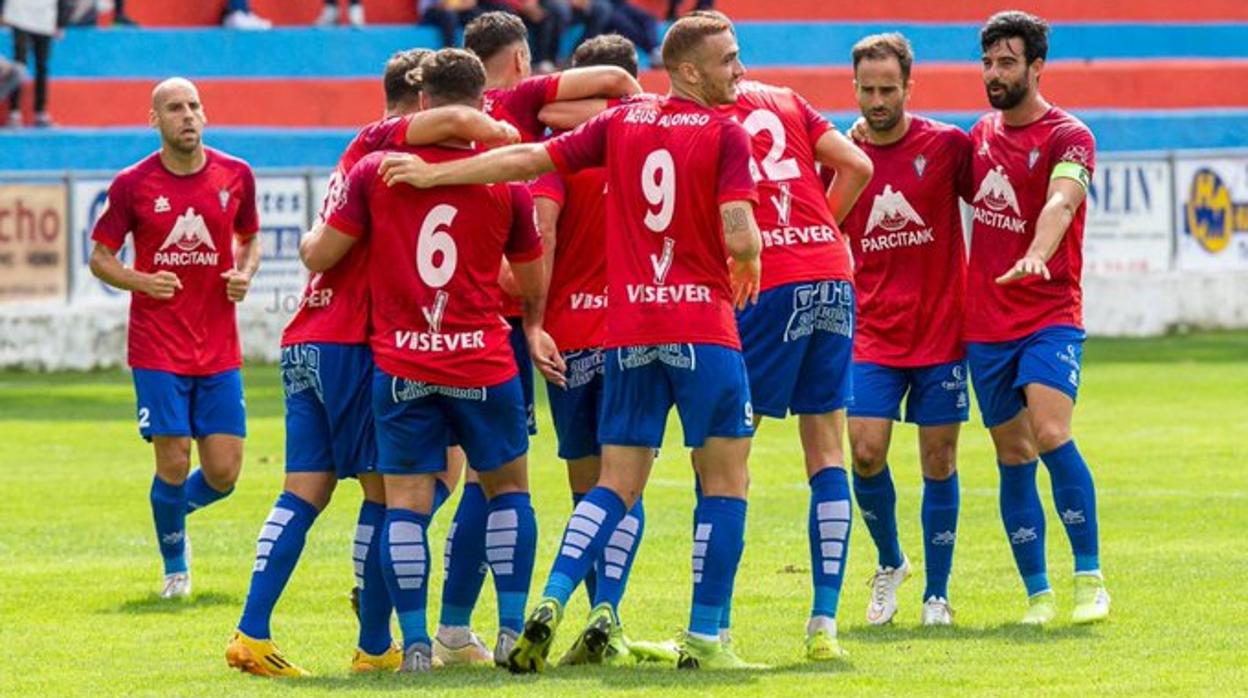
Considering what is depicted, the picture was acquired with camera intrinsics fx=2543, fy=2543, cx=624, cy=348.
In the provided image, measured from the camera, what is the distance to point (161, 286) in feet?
40.2

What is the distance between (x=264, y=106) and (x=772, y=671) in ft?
Answer: 76.3

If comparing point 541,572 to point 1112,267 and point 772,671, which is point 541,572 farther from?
point 1112,267

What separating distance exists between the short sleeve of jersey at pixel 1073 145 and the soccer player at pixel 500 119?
188 cm

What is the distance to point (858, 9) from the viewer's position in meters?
36.8

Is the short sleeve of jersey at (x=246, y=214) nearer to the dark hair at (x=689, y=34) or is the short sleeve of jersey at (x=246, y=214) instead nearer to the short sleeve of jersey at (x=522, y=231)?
the short sleeve of jersey at (x=522, y=231)

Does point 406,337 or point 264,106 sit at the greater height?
point 264,106

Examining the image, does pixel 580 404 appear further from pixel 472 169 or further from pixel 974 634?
pixel 974 634

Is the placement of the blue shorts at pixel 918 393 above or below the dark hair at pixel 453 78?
below

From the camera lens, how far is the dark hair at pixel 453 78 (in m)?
9.01

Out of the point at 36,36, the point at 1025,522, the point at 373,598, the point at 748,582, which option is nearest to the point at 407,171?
the point at 373,598

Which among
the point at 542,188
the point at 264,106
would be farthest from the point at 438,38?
the point at 542,188

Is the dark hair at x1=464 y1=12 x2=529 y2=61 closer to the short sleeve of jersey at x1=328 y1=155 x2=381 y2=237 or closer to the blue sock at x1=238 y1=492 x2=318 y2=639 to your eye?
the short sleeve of jersey at x1=328 y1=155 x2=381 y2=237

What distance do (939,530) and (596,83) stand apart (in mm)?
2589

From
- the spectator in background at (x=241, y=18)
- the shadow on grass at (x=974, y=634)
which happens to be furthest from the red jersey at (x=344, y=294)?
the spectator in background at (x=241, y=18)
